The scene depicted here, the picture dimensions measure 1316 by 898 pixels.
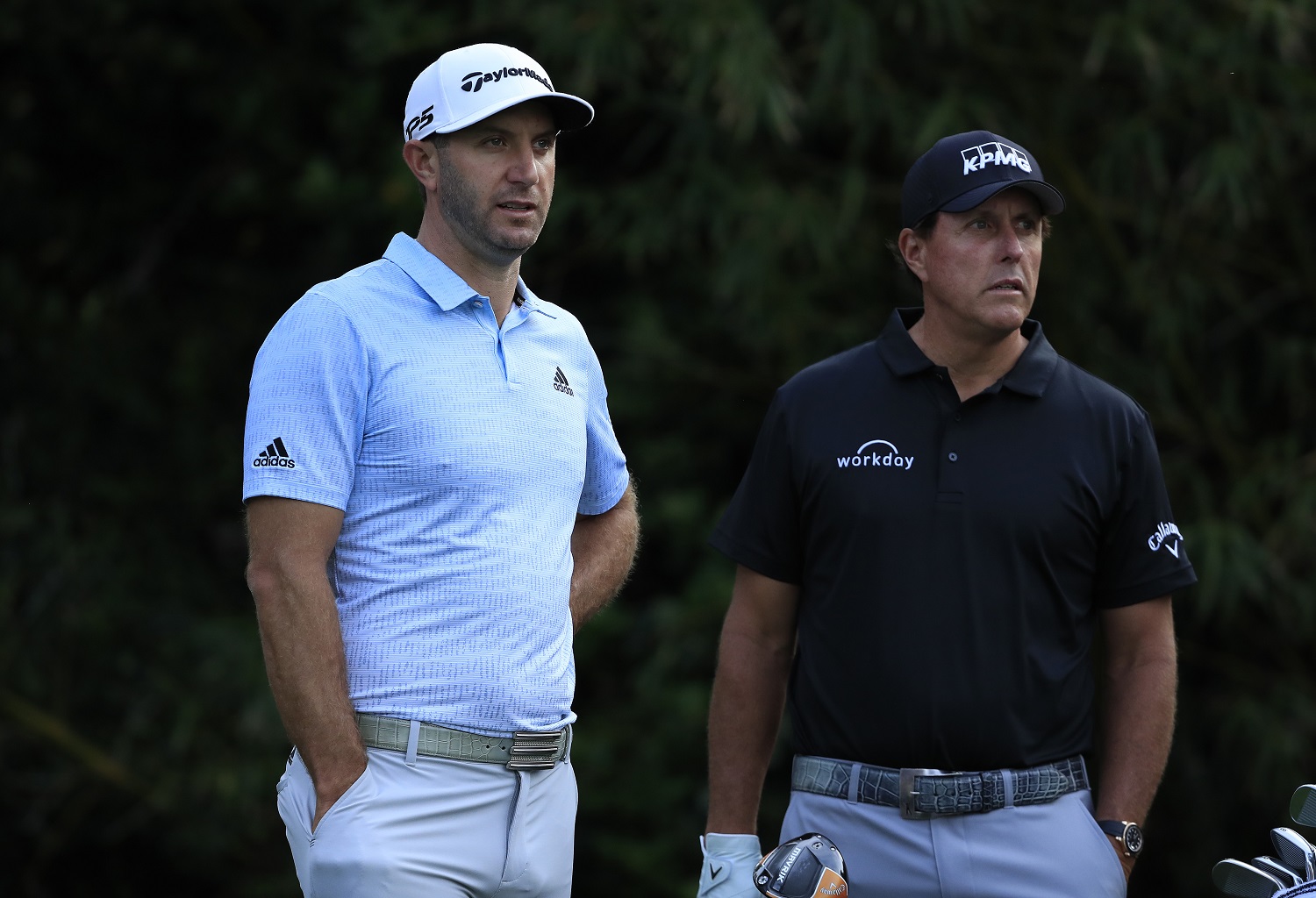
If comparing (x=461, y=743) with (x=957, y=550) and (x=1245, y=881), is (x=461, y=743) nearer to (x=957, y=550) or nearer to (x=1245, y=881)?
(x=957, y=550)

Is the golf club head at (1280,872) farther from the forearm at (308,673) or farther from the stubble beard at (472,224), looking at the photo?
the stubble beard at (472,224)

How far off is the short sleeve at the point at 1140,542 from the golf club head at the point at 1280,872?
557mm

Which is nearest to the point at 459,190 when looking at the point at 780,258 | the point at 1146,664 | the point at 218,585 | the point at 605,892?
the point at 1146,664

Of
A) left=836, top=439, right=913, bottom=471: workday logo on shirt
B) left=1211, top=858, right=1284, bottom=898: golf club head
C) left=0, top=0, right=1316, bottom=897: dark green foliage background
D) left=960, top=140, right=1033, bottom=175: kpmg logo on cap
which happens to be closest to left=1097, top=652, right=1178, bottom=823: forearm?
left=1211, top=858, right=1284, bottom=898: golf club head

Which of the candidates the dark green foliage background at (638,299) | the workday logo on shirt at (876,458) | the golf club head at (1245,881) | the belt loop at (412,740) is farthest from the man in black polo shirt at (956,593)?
the dark green foliage background at (638,299)

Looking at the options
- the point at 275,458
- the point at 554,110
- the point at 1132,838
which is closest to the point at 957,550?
the point at 1132,838

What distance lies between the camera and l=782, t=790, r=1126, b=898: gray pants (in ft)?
8.12

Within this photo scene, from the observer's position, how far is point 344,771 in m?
2.23

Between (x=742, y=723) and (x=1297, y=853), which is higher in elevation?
(x=742, y=723)

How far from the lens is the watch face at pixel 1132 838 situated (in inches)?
100

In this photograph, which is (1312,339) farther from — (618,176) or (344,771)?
→ (344,771)

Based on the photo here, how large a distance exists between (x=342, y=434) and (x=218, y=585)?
14.2 feet

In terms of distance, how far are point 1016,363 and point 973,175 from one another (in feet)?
1.02

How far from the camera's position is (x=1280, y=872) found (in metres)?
2.10
